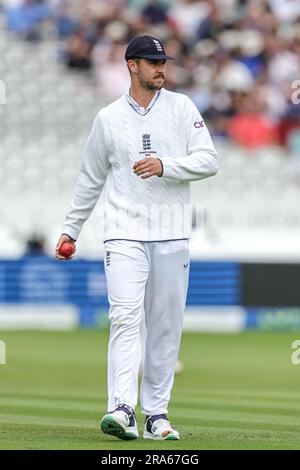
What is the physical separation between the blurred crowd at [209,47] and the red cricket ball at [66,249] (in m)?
15.3

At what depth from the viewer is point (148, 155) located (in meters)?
7.81

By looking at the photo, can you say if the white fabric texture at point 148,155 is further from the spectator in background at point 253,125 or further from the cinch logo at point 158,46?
the spectator in background at point 253,125

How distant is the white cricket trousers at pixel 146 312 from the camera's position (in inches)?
304

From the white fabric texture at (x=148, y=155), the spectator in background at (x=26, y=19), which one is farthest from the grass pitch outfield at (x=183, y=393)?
the spectator in background at (x=26, y=19)

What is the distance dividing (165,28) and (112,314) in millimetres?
17474

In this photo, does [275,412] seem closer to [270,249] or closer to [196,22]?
[270,249]

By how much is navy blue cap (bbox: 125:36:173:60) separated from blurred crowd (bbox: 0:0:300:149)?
1531cm

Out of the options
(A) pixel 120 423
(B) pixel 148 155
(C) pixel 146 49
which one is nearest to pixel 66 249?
(B) pixel 148 155

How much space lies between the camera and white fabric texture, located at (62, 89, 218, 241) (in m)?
7.83

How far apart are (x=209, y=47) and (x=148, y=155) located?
17.0 meters

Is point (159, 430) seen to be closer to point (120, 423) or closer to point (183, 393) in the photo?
point (120, 423)

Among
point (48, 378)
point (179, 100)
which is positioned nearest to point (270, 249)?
point (48, 378)

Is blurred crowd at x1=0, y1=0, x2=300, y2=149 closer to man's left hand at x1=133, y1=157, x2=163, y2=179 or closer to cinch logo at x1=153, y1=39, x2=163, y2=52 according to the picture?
cinch logo at x1=153, y1=39, x2=163, y2=52

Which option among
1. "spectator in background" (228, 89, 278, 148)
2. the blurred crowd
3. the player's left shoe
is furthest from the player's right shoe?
"spectator in background" (228, 89, 278, 148)
